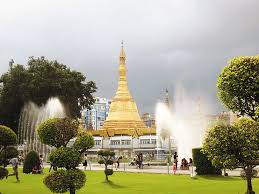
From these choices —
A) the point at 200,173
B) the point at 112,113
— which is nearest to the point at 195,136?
the point at 112,113

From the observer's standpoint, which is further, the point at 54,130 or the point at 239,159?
the point at 54,130

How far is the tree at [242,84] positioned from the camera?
17.0 m

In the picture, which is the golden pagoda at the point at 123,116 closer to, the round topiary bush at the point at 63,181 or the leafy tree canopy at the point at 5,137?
the leafy tree canopy at the point at 5,137

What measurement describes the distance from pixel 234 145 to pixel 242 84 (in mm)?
2320

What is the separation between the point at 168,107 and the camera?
84750 millimetres

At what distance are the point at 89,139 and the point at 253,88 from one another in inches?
297

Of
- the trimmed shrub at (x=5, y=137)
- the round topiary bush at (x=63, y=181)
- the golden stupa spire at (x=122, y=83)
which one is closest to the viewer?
the round topiary bush at (x=63, y=181)

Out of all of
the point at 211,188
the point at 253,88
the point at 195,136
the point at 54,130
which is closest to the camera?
the point at 253,88

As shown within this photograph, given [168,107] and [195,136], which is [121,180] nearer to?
[195,136]

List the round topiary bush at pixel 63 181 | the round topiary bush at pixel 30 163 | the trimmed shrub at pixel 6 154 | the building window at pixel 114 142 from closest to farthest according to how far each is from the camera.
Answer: the round topiary bush at pixel 63 181
the trimmed shrub at pixel 6 154
the round topiary bush at pixel 30 163
the building window at pixel 114 142

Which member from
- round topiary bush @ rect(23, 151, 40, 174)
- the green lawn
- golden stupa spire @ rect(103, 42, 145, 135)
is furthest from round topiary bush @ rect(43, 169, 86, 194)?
golden stupa spire @ rect(103, 42, 145, 135)

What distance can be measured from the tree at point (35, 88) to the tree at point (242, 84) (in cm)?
4064

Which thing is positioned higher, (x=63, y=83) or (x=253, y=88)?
(x=63, y=83)

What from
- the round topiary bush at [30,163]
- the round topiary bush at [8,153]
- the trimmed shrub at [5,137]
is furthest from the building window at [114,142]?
the trimmed shrub at [5,137]
